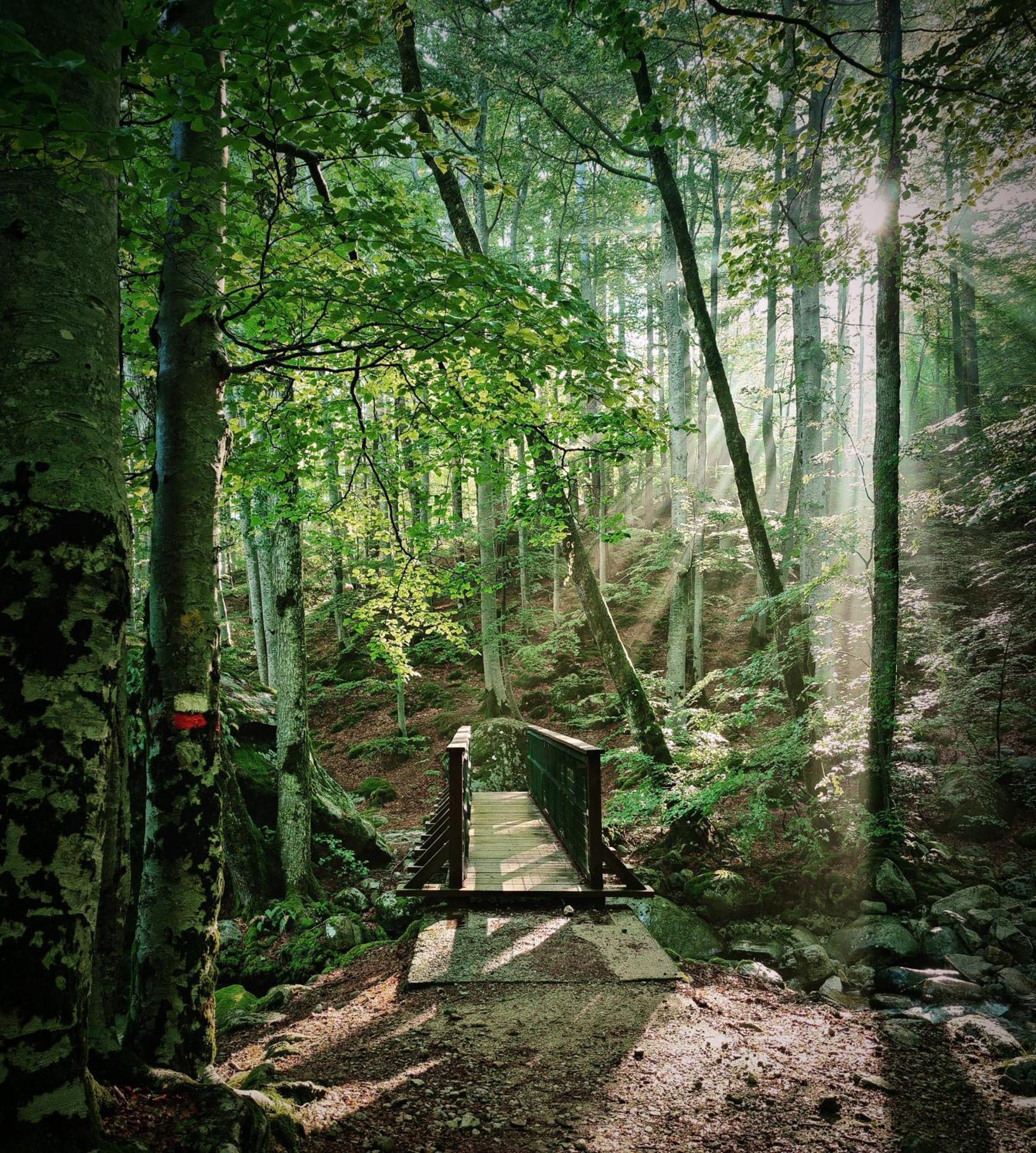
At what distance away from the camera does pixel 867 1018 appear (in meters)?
3.87

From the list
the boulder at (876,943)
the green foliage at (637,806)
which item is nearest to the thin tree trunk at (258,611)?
the green foliage at (637,806)

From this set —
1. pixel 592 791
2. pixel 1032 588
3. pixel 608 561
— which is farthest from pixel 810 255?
pixel 608 561

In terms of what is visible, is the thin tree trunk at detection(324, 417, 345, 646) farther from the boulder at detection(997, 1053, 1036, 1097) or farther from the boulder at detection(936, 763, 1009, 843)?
the boulder at detection(936, 763, 1009, 843)

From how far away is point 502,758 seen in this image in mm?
10273

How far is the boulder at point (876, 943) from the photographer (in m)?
5.34

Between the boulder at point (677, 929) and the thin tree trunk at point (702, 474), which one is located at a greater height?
the thin tree trunk at point (702, 474)

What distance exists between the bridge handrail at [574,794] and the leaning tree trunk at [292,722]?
290 cm

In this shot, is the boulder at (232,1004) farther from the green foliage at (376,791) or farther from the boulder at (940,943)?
the green foliage at (376,791)

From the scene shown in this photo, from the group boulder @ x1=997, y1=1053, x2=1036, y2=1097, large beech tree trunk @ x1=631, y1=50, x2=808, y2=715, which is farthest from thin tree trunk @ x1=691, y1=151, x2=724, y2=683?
boulder @ x1=997, y1=1053, x2=1036, y2=1097

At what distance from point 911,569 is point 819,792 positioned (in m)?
7.39

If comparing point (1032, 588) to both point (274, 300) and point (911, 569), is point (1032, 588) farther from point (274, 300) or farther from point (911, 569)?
point (274, 300)

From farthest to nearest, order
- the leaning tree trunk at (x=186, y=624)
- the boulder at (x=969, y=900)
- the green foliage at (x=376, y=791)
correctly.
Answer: the green foliage at (x=376, y=791), the boulder at (x=969, y=900), the leaning tree trunk at (x=186, y=624)

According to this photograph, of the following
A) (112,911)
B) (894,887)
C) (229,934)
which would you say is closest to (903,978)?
Answer: (894,887)

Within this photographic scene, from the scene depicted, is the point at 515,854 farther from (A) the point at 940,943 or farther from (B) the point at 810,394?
(B) the point at 810,394
